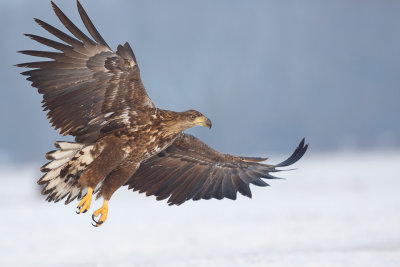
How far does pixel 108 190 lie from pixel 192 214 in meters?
11.2

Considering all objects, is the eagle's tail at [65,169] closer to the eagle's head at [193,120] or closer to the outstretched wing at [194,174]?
the eagle's head at [193,120]

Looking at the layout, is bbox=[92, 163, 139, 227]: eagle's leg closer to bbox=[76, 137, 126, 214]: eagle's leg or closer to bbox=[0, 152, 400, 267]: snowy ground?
bbox=[76, 137, 126, 214]: eagle's leg

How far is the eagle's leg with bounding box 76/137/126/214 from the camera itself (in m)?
7.34

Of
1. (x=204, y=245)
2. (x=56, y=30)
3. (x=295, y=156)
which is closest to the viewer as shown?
(x=56, y=30)

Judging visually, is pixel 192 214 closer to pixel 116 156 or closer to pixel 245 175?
pixel 245 175

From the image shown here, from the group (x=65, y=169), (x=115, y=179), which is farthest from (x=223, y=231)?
(x=65, y=169)

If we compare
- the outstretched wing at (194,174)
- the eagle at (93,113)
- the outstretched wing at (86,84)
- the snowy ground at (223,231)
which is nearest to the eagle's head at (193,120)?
the eagle at (93,113)

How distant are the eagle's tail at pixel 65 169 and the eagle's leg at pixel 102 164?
0.08m

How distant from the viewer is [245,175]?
872 cm

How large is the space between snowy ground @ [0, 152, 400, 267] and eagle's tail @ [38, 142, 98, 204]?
2.50 metres

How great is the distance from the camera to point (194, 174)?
28.9 ft

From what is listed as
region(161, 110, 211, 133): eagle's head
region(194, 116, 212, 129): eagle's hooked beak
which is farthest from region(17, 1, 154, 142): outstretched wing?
region(194, 116, 212, 129): eagle's hooked beak

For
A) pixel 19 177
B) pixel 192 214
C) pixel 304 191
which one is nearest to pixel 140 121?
pixel 192 214

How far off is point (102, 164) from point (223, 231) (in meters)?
8.09
